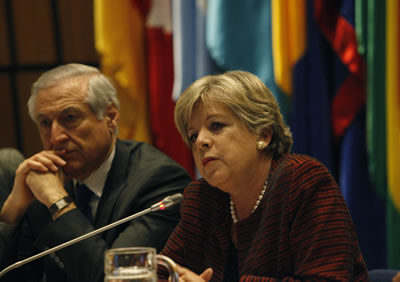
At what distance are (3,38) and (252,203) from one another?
3.05 meters

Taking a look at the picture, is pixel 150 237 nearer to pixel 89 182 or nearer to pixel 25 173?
pixel 89 182

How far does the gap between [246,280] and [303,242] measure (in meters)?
0.19

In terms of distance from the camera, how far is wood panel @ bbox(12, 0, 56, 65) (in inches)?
169

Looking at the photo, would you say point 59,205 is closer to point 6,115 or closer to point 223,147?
point 223,147

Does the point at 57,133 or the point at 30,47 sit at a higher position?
the point at 30,47

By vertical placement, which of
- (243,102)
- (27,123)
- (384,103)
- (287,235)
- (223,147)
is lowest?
(27,123)

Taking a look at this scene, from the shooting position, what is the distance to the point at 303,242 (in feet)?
5.46

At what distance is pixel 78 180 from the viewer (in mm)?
2457

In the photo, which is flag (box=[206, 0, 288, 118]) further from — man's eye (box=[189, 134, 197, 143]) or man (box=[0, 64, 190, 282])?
man's eye (box=[189, 134, 197, 143])

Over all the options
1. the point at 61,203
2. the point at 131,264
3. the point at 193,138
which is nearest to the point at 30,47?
the point at 61,203

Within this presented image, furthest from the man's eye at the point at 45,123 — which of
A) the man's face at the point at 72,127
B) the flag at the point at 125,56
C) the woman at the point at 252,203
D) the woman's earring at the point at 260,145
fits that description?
the flag at the point at 125,56

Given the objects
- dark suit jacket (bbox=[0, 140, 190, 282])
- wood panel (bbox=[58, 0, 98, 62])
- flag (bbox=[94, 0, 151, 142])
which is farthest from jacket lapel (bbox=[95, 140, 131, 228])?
wood panel (bbox=[58, 0, 98, 62])

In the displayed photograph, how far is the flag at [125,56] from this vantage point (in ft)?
11.5

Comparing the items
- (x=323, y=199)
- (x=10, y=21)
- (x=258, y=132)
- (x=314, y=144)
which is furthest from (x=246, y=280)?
(x=10, y=21)
